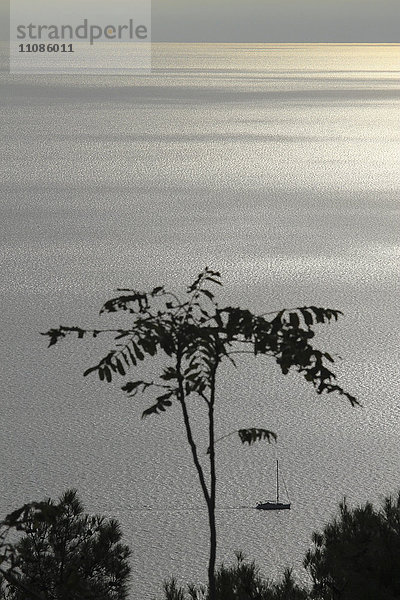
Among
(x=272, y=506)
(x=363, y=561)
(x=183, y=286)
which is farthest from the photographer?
(x=183, y=286)

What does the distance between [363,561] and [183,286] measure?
10708mm

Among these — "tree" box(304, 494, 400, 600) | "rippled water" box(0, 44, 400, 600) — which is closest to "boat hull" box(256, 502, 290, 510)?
"rippled water" box(0, 44, 400, 600)

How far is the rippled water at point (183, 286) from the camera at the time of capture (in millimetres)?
7816

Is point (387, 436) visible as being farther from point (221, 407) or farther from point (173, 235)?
point (173, 235)

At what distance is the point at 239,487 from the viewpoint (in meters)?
8.02

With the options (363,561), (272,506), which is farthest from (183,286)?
(363,561)

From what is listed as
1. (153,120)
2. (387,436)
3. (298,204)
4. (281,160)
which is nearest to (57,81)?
(153,120)

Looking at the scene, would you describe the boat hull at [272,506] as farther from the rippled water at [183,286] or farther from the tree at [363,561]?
the tree at [363,561]

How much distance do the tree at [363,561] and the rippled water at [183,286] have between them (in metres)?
2.60

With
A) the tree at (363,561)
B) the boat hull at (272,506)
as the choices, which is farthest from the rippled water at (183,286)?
the tree at (363,561)

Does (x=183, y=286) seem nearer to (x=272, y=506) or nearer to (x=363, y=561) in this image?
(x=272, y=506)

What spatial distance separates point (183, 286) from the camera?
14.4m

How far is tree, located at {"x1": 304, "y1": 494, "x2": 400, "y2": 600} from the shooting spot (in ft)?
12.0

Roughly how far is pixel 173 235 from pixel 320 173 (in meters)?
10.0
